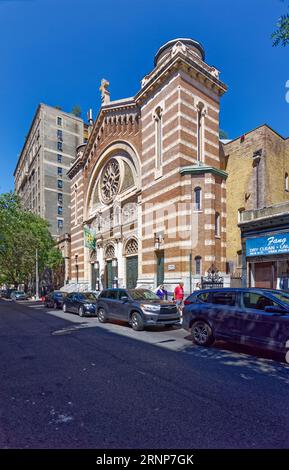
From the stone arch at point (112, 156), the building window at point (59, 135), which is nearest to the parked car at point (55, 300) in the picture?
the stone arch at point (112, 156)

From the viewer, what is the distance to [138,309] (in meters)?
11.1

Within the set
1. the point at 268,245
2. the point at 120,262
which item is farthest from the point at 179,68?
the point at 120,262

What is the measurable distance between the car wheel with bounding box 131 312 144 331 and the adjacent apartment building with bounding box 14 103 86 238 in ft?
164

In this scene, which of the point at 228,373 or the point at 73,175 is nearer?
the point at 228,373

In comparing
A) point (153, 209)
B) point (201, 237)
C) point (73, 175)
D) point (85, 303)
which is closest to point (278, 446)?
point (85, 303)

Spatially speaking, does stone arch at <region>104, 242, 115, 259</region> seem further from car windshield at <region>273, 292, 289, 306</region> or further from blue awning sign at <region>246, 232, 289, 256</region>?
car windshield at <region>273, 292, 289, 306</region>

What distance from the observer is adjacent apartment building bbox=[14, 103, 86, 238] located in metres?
60.1

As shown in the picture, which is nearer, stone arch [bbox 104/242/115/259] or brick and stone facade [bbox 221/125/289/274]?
brick and stone facade [bbox 221/125/289/274]

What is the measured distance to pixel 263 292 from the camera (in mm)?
7445

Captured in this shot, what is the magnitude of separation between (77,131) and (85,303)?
192 feet

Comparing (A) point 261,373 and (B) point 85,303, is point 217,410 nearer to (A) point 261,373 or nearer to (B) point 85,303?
(A) point 261,373

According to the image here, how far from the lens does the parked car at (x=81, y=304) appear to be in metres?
15.7

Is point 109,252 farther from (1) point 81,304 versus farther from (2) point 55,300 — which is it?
(1) point 81,304

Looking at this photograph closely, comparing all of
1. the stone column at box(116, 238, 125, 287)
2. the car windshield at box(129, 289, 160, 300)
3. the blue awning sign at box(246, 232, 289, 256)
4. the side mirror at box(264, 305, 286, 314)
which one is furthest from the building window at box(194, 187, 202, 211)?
the side mirror at box(264, 305, 286, 314)
